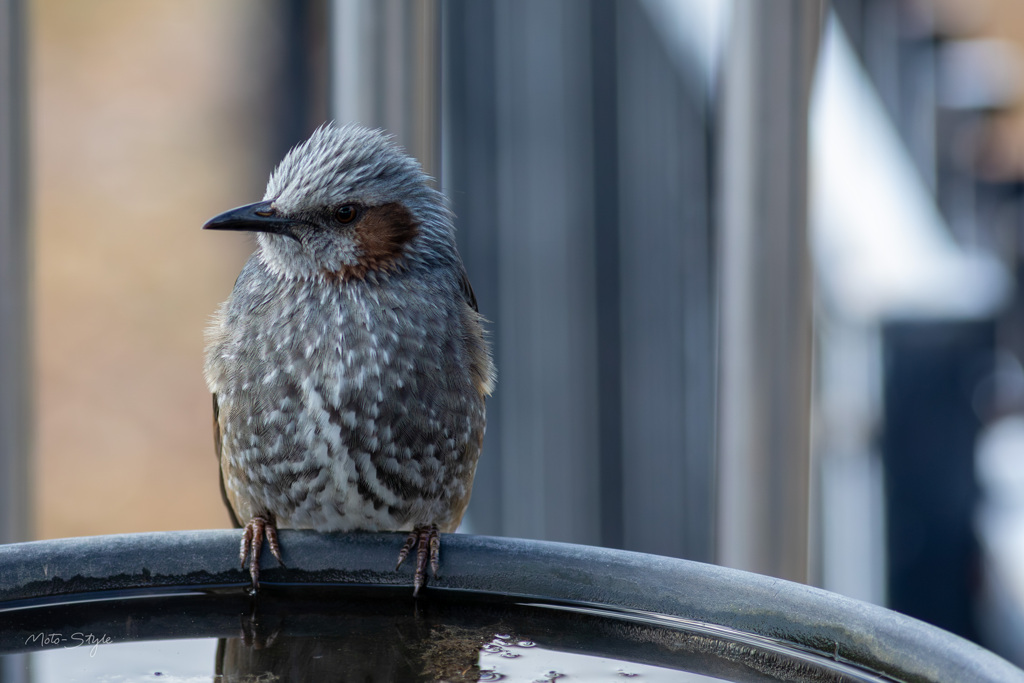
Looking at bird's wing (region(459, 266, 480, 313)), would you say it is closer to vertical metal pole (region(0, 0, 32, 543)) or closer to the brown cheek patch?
the brown cheek patch

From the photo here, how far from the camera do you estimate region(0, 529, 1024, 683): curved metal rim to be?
4.97ft

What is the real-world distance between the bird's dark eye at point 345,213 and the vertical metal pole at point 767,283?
782 millimetres

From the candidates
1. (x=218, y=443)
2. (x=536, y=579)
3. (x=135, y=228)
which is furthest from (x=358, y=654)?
(x=135, y=228)

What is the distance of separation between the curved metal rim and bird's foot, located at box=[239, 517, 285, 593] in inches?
0.6

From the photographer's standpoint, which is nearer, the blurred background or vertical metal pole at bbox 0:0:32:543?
vertical metal pole at bbox 0:0:32:543

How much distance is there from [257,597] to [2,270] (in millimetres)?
949

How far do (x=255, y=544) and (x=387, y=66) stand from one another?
1.01 m

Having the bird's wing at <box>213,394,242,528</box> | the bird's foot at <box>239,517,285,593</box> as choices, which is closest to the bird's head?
the bird's wing at <box>213,394,242,528</box>

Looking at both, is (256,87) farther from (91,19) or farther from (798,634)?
(798,634)

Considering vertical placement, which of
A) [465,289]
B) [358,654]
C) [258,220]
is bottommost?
[358,654]

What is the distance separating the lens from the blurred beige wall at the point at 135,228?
8.80 m

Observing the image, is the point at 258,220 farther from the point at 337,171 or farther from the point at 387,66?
the point at 387,66

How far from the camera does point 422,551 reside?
6.48ft

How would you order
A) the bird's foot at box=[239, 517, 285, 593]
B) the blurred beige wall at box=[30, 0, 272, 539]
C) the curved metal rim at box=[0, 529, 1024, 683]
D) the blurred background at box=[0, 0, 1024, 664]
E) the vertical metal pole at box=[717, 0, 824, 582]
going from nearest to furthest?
the curved metal rim at box=[0, 529, 1024, 683], the bird's foot at box=[239, 517, 285, 593], the vertical metal pole at box=[717, 0, 824, 582], the blurred background at box=[0, 0, 1024, 664], the blurred beige wall at box=[30, 0, 272, 539]
